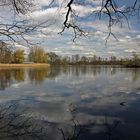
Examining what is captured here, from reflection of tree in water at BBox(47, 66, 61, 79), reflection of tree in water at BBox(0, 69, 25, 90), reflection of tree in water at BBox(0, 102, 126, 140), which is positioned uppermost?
reflection of tree in water at BBox(0, 102, 126, 140)

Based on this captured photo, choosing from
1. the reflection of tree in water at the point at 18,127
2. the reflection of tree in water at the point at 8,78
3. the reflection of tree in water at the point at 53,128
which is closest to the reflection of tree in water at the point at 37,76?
the reflection of tree in water at the point at 8,78

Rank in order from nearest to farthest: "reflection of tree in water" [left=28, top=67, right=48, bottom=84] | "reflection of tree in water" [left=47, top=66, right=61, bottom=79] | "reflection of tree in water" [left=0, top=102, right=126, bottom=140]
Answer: "reflection of tree in water" [left=0, top=102, right=126, bottom=140]
"reflection of tree in water" [left=28, top=67, right=48, bottom=84]
"reflection of tree in water" [left=47, top=66, right=61, bottom=79]

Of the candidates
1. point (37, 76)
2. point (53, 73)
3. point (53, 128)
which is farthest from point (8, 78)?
point (53, 128)

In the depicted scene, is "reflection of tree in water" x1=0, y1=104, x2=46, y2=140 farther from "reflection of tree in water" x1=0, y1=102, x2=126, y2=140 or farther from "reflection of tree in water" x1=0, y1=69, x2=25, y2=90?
"reflection of tree in water" x1=0, y1=69, x2=25, y2=90

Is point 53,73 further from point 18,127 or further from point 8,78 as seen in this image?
point 18,127

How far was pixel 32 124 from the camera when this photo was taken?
32.5 feet

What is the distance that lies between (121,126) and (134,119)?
1261mm

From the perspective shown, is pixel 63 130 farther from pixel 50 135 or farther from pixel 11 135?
pixel 11 135

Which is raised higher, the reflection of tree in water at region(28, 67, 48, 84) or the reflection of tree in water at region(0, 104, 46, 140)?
the reflection of tree in water at region(0, 104, 46, 140)

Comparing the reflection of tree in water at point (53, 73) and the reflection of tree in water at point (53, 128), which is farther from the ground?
the reflection of tree in water at point (53, 128)

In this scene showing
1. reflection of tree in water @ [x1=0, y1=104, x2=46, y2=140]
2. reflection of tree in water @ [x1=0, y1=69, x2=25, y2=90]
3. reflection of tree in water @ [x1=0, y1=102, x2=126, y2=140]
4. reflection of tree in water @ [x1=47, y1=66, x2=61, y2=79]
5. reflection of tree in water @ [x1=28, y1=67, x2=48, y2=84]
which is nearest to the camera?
reflection of tree in water @ [x1=0, y1=104, x2=46, y2=140]

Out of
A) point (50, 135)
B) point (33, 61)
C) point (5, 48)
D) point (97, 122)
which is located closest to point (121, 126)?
point (97, 122)

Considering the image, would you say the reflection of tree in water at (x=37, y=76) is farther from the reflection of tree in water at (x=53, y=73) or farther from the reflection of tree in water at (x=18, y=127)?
the reflection of tree in water at (x=18, y=127)

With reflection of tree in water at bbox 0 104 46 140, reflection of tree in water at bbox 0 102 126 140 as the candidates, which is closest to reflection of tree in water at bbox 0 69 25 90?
reflection of tree in water at bbox 0 104 46 140
